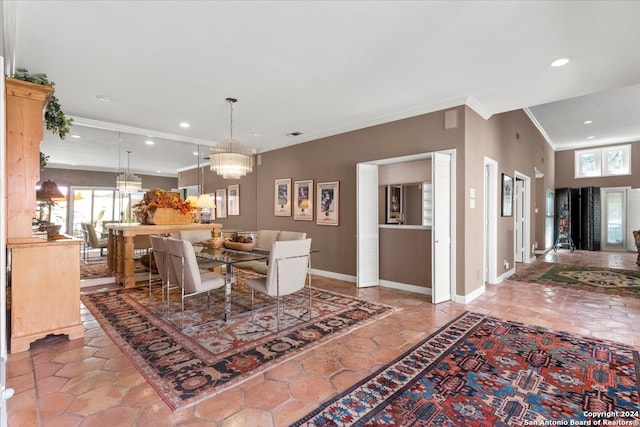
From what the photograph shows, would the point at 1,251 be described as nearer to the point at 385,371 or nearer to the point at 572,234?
the point at 385,371

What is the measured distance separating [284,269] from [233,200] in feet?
17.2

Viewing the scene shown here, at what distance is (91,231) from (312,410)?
6.37m

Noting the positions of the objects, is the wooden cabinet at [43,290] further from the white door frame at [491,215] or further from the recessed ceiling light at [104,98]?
the white door frame at [491,215]

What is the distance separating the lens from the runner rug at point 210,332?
2.17m

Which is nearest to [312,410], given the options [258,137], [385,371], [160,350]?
[385,371]

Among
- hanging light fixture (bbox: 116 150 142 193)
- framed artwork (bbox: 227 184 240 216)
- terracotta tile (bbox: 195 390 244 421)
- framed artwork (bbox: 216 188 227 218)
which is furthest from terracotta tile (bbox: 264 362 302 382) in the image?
framed artwork (bbox: 216 188 227 218)

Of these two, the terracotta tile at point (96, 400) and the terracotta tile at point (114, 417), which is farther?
the terracotta tile at point (96, 400)

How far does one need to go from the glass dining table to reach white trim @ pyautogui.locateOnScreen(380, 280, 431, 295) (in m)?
2.22

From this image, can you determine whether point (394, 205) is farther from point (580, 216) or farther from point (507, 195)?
point (580, 216)

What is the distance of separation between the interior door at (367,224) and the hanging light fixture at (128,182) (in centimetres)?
433

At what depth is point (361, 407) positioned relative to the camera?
6.05 feet

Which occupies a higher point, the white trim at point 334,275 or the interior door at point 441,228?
the interior door at point 441,228

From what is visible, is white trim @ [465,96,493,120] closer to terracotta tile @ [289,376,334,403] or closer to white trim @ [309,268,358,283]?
white trim @ [309,268,358,283]

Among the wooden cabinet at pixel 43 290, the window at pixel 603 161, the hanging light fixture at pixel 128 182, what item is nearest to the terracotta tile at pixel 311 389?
the wooden cabinet at pixel 43 290
